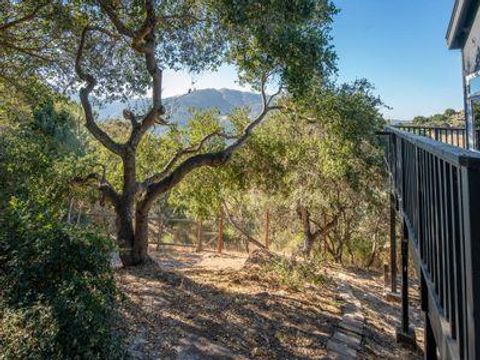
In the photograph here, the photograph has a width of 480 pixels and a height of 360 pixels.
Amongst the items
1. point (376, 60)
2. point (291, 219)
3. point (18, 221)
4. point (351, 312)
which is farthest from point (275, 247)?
point (18, 221)

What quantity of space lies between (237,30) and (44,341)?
16.2 feet

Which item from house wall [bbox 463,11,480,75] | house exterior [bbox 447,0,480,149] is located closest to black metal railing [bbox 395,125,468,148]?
house exterior [bbox 447,0,480,149]

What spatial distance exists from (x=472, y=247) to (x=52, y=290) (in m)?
2.60

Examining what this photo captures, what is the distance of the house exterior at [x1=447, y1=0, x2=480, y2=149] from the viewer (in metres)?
5.43

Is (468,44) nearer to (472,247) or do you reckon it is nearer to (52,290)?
(472,247)

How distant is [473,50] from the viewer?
223 inches

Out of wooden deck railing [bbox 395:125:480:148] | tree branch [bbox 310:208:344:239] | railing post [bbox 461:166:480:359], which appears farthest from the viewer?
tree branch [bbox 310:208:344:239]

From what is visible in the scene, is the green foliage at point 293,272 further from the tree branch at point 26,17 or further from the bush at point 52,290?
the tree branch at point 26,17

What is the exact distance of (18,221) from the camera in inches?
115

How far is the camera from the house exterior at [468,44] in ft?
17.8

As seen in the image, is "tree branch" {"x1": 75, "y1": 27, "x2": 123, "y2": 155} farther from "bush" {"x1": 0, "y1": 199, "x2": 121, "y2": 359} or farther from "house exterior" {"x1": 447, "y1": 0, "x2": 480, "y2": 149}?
"house exterior" {"x1": 447, "y1": 0, "x2": 480, "y2": 149}

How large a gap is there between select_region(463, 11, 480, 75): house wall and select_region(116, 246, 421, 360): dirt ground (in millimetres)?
4274

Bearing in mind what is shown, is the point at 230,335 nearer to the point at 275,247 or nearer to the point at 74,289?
the point at 74,289

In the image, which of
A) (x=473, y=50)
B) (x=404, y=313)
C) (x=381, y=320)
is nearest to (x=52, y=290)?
(x=404, y=313)
